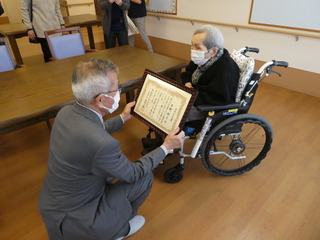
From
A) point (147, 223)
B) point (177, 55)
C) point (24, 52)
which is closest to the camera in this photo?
point (147, 223)

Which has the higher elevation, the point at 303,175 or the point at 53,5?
the point at 53,5

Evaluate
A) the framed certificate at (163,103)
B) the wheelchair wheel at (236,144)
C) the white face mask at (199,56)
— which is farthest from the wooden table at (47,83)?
the wheelchair wheel at (236,144)

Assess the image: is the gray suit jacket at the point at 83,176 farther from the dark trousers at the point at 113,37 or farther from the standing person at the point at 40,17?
the dark trousers at the point at 113,37

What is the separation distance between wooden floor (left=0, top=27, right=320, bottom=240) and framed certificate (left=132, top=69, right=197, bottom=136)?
23.5 inches

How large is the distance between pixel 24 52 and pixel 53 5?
260cm

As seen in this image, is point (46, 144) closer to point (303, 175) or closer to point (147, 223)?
point (147, 223)

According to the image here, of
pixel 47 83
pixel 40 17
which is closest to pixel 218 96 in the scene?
pixel 47 83

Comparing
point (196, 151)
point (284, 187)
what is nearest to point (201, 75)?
point (196, 151)

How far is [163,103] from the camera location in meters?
1.37

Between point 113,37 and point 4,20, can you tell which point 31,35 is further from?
point 4,20

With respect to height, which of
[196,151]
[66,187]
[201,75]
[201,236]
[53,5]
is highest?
[53,5]

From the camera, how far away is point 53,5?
268 cm

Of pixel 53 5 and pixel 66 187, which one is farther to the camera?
pixel 53 5

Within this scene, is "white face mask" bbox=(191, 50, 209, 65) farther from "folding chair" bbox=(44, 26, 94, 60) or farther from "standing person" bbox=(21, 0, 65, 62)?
"standing person" bbox=(21, 0, 65, 62)
